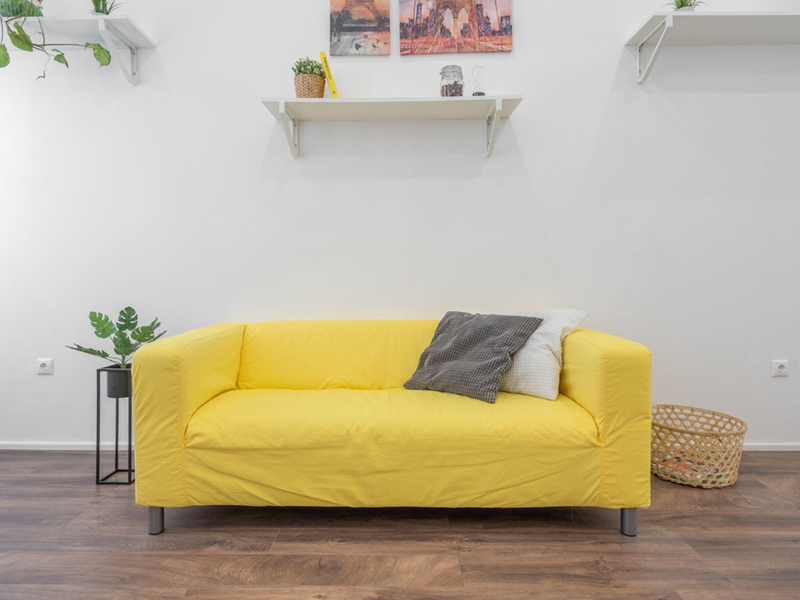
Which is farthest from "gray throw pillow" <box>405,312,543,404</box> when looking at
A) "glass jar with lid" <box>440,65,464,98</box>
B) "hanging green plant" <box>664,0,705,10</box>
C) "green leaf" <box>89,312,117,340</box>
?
"hanging green plant" <box>664,0,705,10</box>

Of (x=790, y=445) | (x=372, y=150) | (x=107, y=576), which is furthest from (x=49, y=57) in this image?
(x=790, y=445)

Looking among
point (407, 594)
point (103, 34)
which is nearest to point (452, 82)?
point (103, 34)

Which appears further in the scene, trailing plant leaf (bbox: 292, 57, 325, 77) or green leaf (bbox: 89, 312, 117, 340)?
trailing plant leaf (bbox: 292, 57, 325, 77)

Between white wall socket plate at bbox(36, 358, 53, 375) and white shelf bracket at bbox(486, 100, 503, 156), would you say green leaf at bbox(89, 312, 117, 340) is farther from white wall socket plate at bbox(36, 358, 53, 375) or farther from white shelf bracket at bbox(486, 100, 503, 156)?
white shelf bracket at bbox(486, 100, 503, 156)

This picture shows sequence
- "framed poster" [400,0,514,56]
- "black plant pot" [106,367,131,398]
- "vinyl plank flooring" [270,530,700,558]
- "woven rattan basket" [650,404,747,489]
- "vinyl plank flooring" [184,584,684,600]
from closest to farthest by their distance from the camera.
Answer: "vinyl plank flooring" [184,584,684,600] → "vinyl plank flooring" [270,530,700,558] → "woven rattan basket" [650,404,747,489] → "black plant pot" [106,367,131,398] → "framed poster" [400,0,514,56]

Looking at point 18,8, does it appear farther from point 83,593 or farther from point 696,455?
point 696,455

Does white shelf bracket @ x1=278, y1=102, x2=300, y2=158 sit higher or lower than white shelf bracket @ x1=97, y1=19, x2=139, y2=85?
lower

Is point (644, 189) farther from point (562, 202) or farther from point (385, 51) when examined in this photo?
point (385, 51)

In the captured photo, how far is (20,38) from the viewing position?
2.24 meters

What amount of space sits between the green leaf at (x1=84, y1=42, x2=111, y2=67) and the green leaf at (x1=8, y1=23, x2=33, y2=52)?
252 mm

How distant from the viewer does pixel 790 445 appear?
247cm

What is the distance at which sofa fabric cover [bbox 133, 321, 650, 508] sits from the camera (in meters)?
1.63

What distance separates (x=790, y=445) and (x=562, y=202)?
168 cm

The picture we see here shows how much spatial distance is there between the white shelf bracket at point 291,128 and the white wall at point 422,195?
6 centimetres
